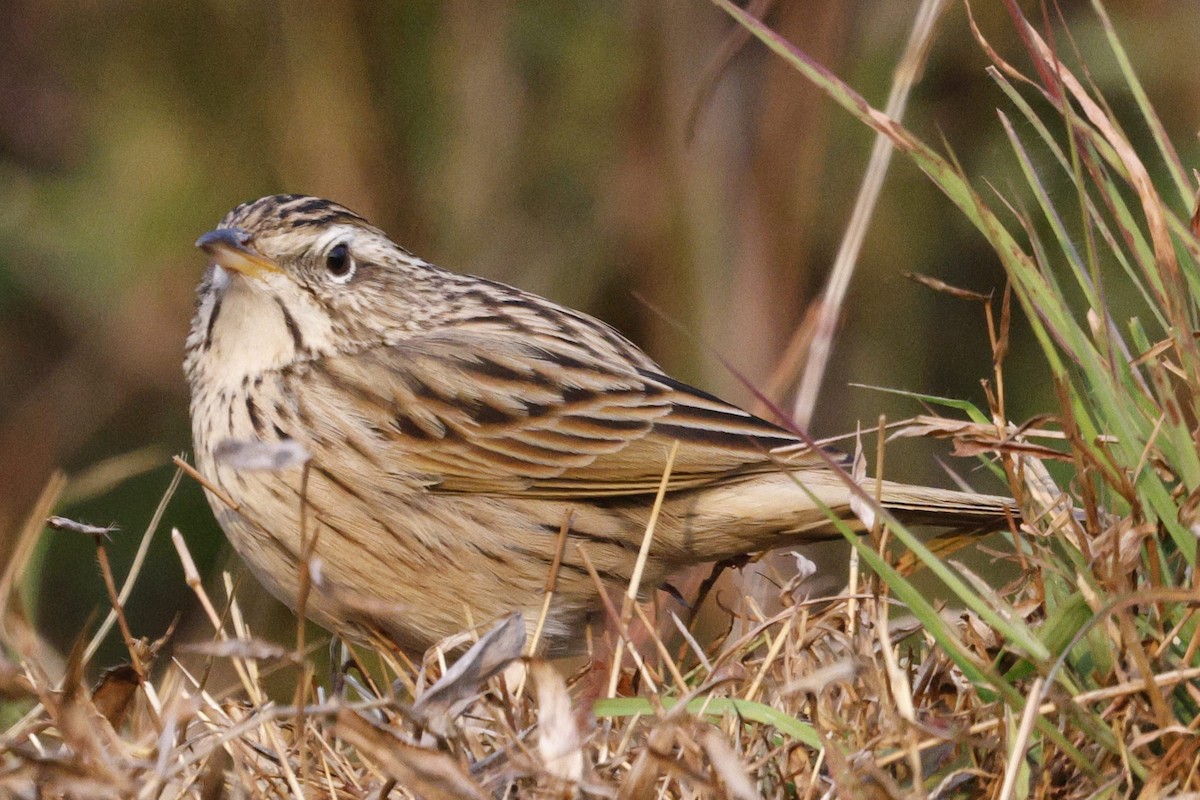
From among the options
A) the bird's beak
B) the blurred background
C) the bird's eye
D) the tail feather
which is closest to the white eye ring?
the bird's eye

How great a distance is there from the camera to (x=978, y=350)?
720cm

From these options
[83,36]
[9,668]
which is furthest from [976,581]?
[83,36]

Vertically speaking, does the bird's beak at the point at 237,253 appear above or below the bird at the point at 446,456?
above

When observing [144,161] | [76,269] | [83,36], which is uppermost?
[83,36]

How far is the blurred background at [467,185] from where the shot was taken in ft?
22.4

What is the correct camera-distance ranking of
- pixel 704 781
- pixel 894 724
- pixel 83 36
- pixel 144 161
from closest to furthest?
pixel 704 781
pixel 894 724
pixel 144 161
pixel 83 36

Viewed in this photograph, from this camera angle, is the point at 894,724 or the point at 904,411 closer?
the point at 894,724

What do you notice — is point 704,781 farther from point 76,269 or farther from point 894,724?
point 76,269

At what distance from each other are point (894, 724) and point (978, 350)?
16.9 feet

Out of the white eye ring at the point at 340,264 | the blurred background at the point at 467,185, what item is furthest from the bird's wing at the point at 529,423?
the blurred background at the point at 467,185

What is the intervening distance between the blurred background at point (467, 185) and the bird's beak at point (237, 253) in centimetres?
→ 281

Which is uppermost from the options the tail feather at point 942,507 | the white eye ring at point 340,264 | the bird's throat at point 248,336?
the white eye ring at point 340,264

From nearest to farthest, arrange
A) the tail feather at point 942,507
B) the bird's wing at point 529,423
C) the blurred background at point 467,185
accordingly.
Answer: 1. the tail feather at point 942,507
2. the bird's wing at point 529,423
3. the blurred background at point 467,185

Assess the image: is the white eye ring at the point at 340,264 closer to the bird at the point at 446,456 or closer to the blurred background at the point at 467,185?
the bird at the point at 446,456
